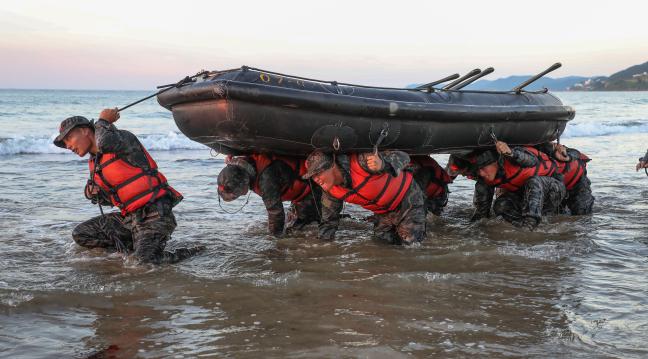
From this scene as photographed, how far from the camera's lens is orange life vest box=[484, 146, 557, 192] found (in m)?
5.82

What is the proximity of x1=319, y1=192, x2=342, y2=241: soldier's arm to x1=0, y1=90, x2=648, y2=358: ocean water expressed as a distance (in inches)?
4.2

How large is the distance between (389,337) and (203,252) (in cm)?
230

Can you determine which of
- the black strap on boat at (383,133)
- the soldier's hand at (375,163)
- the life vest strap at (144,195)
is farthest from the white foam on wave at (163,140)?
the soldier's hand at (375,163)

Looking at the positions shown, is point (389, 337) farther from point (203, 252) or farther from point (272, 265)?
point (203, 252)

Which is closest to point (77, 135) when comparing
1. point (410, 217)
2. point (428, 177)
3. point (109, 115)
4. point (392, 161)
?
point (109, 115)

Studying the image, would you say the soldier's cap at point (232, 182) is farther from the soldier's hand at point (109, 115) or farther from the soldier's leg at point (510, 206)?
the soldier's leg at point (510, 206)

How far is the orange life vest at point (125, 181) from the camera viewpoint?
4559 millimetres

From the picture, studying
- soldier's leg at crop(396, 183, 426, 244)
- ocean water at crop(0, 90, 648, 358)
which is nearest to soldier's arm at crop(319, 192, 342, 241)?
ocean water at crop(0, 90, 648, 358)

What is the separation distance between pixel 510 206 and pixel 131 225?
362cm

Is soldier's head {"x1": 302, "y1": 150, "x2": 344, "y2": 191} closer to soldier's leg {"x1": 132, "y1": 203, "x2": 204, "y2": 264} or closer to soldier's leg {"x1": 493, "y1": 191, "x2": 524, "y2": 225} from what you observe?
soldier's leg {"x1": 132, "y1": 203, "x2": 204, "y2": 264}

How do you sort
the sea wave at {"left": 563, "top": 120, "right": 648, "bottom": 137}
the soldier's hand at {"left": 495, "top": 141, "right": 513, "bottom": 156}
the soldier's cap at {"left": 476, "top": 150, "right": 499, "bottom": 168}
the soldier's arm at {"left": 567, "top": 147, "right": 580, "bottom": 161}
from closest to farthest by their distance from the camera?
the soldier's hand at {"left": 495, "top": 141, "right": 513, "bottom": 156} → the soldier's cap at {"left": 476, "top": 150, "right": 499, "bottom": 168} → the soldier's arm at {"left": 567, "top": 147, "right": 580, "bottom": 161} → the sea wave at {"left": 563, "top": 120, "right": 648, "bottom": 137}

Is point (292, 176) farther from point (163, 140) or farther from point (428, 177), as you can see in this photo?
point (163, 140)

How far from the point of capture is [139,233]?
15.5ft

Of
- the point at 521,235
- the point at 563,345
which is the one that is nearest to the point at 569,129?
the point at 521,235
